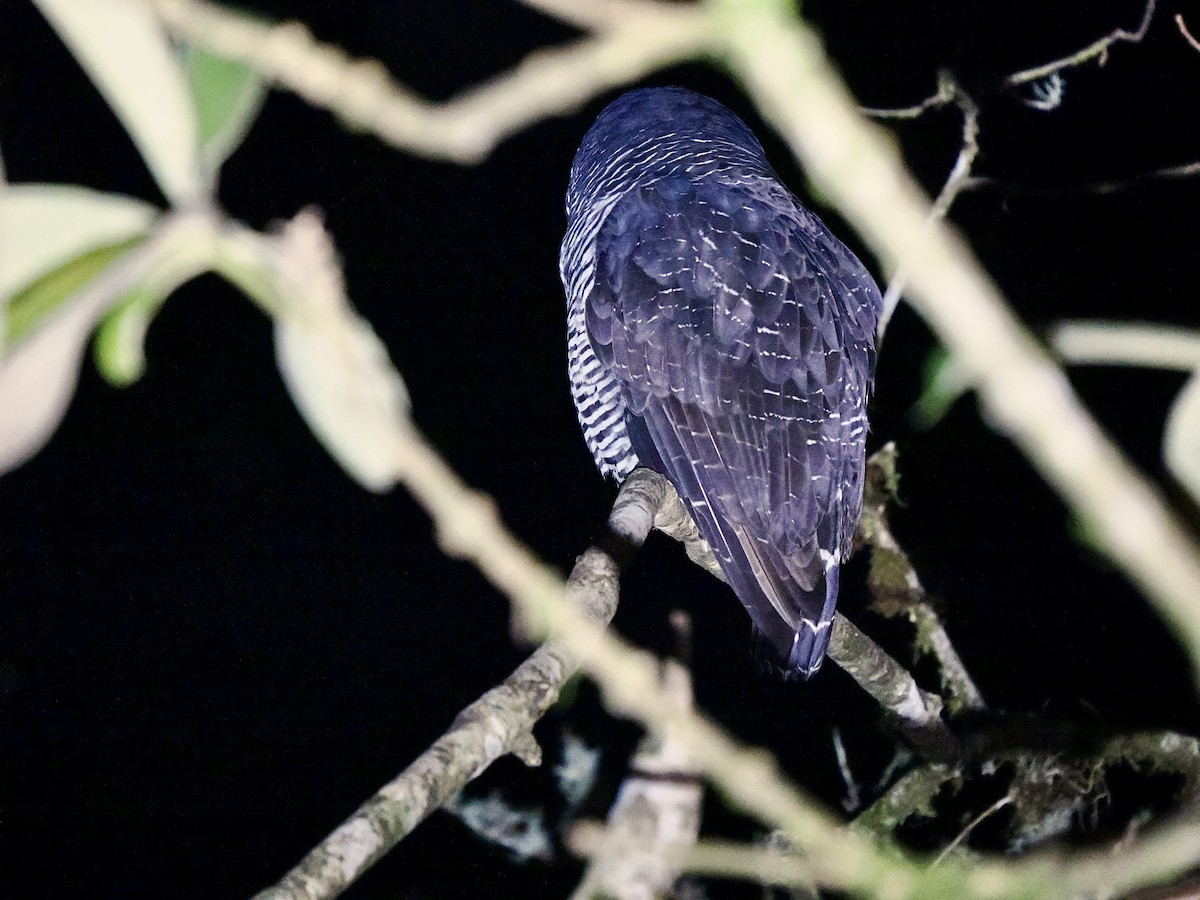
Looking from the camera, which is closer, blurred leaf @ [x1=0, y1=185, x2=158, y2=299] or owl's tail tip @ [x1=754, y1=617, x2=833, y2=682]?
blurred leaf @ [x1=0, y1=185, x2=158, y2=299]

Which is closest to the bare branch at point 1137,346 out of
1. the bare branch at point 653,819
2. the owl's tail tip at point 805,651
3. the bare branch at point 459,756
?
the bare branch at point 459,756

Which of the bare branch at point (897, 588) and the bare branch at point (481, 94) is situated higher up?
the bare branch at point (481, 94)

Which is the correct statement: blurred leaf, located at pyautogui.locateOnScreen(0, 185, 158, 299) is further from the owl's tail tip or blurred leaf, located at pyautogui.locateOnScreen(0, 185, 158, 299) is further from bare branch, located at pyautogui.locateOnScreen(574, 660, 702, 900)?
the owl's tail tip

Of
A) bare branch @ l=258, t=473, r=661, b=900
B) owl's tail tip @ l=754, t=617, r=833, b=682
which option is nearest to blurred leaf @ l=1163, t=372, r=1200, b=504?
bare branch @ l=258, t=473, r=661, b=900

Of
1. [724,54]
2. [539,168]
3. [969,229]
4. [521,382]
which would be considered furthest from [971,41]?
[724,54]

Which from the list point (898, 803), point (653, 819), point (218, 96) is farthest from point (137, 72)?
point (898, 803)

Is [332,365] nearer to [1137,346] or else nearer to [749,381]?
[1137,346]

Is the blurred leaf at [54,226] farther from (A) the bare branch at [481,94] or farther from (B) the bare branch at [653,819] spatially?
(B) the bare branch at [653,819]
